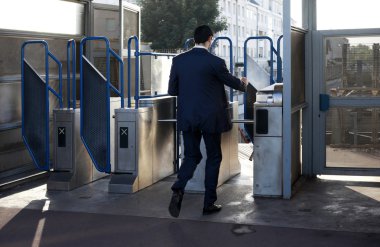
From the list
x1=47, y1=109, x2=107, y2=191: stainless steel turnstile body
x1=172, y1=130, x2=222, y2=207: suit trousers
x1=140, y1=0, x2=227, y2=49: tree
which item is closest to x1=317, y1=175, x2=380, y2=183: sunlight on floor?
x1=172, y1=130, x2=222, y2=207: suit trousers

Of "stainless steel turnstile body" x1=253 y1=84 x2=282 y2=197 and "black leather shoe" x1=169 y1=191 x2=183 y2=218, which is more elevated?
"stainless steel turnstile body" x1=253 y1=84 x2=282 y2=197

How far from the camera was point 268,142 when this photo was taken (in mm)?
6562

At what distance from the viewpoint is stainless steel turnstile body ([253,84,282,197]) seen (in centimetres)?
652

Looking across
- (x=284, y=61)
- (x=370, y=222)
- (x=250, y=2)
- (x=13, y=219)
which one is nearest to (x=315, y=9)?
(x=284, y=61)

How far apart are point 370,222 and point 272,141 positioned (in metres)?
1.46

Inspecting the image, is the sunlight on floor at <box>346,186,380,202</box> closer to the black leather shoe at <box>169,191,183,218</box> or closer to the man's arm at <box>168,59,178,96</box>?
the black leather shoe at <box>169,191,183,218</box>

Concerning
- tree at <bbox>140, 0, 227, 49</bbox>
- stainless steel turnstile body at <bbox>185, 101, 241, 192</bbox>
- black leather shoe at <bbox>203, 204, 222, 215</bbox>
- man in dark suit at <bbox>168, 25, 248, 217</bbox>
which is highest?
tree at <bbox>140, 0, 227, 49</bbox>

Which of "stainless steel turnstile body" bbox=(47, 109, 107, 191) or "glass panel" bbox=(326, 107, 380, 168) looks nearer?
"stainless steel turnstile body" bbox=(47, 109, 107, 191)

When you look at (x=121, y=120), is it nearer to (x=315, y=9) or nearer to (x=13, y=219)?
(x=13, y=219)

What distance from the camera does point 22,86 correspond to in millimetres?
7309

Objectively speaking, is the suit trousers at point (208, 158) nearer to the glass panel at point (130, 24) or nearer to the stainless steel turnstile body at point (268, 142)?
the stainless steel turnstile body at point (268, 142)

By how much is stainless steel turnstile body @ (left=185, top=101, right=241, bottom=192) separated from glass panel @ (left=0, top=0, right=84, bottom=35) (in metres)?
2.70

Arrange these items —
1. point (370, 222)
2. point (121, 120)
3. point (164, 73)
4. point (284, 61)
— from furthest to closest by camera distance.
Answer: point (164, 73) → point (121, 120) → point (284, 61) → point (370, 222)

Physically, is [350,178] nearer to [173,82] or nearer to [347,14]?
[347,14]
